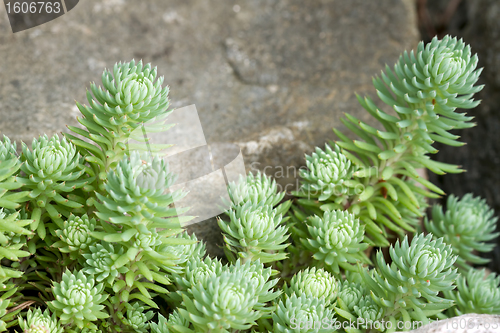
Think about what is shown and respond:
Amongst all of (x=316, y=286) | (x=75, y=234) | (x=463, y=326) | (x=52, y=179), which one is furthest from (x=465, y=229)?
(x=52, y=179)

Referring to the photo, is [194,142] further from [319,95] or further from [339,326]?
[339,326]

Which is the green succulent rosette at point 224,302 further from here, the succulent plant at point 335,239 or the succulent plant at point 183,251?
the succulent plant at point 335,239

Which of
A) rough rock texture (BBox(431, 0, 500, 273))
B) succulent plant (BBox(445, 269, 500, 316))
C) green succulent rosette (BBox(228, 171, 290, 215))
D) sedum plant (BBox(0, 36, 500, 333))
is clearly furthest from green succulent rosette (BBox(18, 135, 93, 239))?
rough rock texture (BBox(431, 0, 500, 273))

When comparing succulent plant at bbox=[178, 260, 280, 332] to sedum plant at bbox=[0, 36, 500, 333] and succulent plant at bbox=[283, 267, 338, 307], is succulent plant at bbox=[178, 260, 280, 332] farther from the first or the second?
succulent plant at bbox=[283, 267, 338, 307]

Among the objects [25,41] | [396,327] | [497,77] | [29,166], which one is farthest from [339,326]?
[25,41]

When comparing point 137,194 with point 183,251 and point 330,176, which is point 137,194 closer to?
point 183,251

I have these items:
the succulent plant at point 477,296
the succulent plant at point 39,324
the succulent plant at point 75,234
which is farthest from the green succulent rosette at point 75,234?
the succulent plant at point 477,296

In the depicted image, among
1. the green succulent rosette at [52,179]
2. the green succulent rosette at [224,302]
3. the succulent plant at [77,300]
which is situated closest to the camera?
the green succulent rosette at [224,302]
